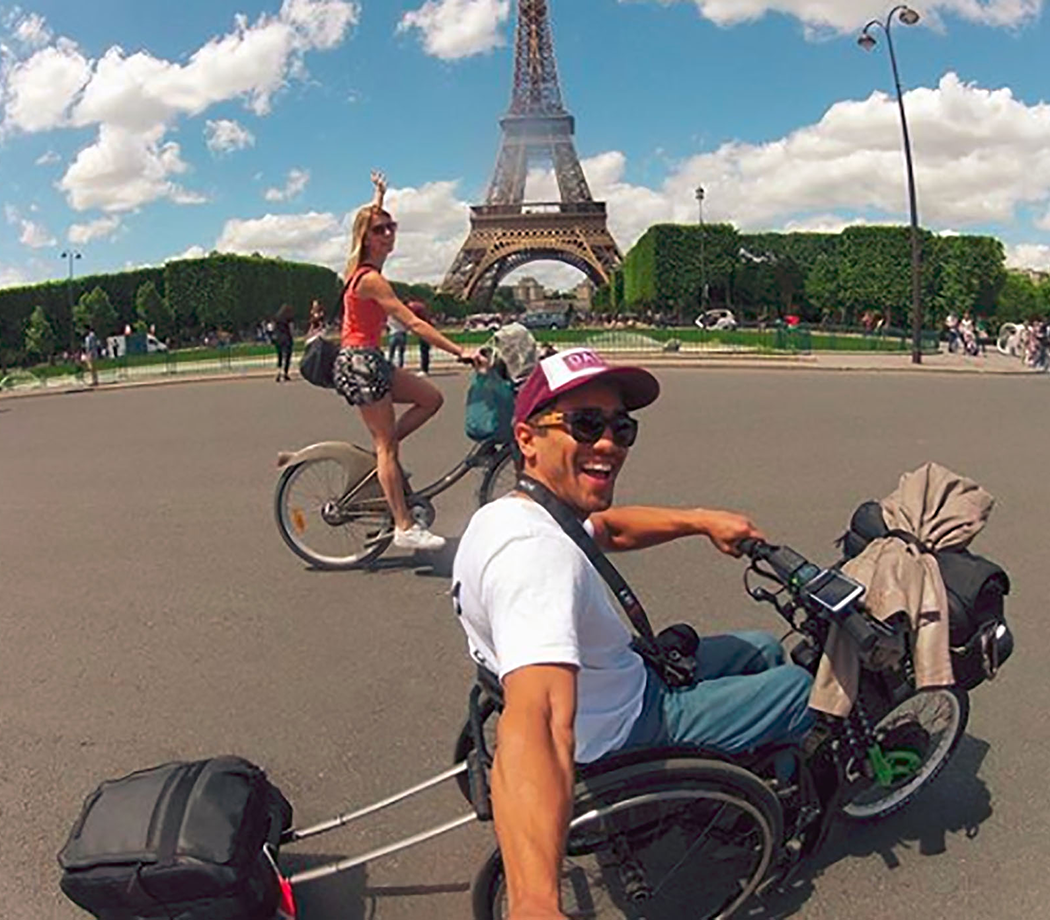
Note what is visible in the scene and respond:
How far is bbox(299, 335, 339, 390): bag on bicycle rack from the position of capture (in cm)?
493

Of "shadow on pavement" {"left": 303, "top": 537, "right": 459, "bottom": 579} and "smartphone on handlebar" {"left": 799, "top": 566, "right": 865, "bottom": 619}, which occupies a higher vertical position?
"smartphone on handlebar" {"left": 799, "top": 566, "right": 865, "bottom": 619}

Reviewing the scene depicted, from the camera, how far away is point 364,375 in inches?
189

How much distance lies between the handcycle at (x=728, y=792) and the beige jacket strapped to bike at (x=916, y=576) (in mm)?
47

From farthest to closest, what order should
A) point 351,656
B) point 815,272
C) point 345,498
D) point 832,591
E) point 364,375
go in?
point 815,272, point 345,498, point 364,375, point 351,656, point 832,591

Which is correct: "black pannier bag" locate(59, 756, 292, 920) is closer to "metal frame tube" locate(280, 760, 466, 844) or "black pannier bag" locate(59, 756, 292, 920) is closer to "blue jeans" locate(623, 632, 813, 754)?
"metal frame tube" locate(280, 760, 466, 844)

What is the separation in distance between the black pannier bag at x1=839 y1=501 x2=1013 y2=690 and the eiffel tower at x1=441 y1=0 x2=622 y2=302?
59347 mm

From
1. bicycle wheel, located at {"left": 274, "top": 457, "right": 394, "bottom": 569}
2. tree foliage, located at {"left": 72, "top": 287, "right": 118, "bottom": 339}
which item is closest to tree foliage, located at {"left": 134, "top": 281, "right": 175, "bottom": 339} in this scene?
tree foliage, located at {"left": 72, "top": 287, "right": 118, "bottom": 339}

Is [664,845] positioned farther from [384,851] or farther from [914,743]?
[914,743]

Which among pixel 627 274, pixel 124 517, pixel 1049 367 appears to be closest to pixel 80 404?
pixel 124 517

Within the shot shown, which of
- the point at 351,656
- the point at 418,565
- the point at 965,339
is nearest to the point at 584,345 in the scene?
the point at 965,339

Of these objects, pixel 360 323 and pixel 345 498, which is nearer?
pixel 360 323

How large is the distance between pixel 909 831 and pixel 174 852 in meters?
1.92

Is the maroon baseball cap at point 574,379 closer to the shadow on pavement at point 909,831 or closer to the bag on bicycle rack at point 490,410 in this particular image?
the shadow on pavement at point 909,831

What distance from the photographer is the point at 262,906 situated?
194 centimetres
